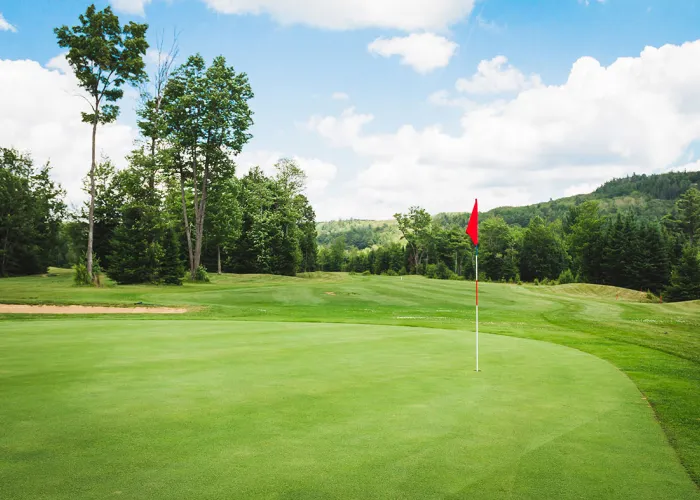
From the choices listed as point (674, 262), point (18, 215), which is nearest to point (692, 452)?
point (18, 215)

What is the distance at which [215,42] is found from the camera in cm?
3888

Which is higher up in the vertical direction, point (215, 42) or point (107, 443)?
point (215, 42)

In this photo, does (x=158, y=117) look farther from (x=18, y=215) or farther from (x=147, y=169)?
(x=18, y=215)

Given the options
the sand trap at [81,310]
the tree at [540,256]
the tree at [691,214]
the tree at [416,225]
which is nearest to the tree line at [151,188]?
the sand trap at [81,310]

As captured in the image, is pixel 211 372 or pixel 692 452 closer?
pixel 692 452

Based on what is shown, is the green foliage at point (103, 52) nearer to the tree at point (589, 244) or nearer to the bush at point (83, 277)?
the bush at point (83, 277)

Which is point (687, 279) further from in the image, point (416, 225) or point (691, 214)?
point (691, 214)

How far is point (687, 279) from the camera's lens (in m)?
48.6

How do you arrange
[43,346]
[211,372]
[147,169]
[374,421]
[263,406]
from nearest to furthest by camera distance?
[374,421], [263,406], [211,372], [43,346], [147,169]

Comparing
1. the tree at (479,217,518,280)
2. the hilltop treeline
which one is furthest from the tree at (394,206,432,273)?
the tree at (479,217,518,280)

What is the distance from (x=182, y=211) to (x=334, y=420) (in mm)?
53071

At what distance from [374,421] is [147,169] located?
1384 inches

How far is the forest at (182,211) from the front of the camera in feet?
109

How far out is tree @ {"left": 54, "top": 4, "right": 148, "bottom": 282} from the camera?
31.2 meters
